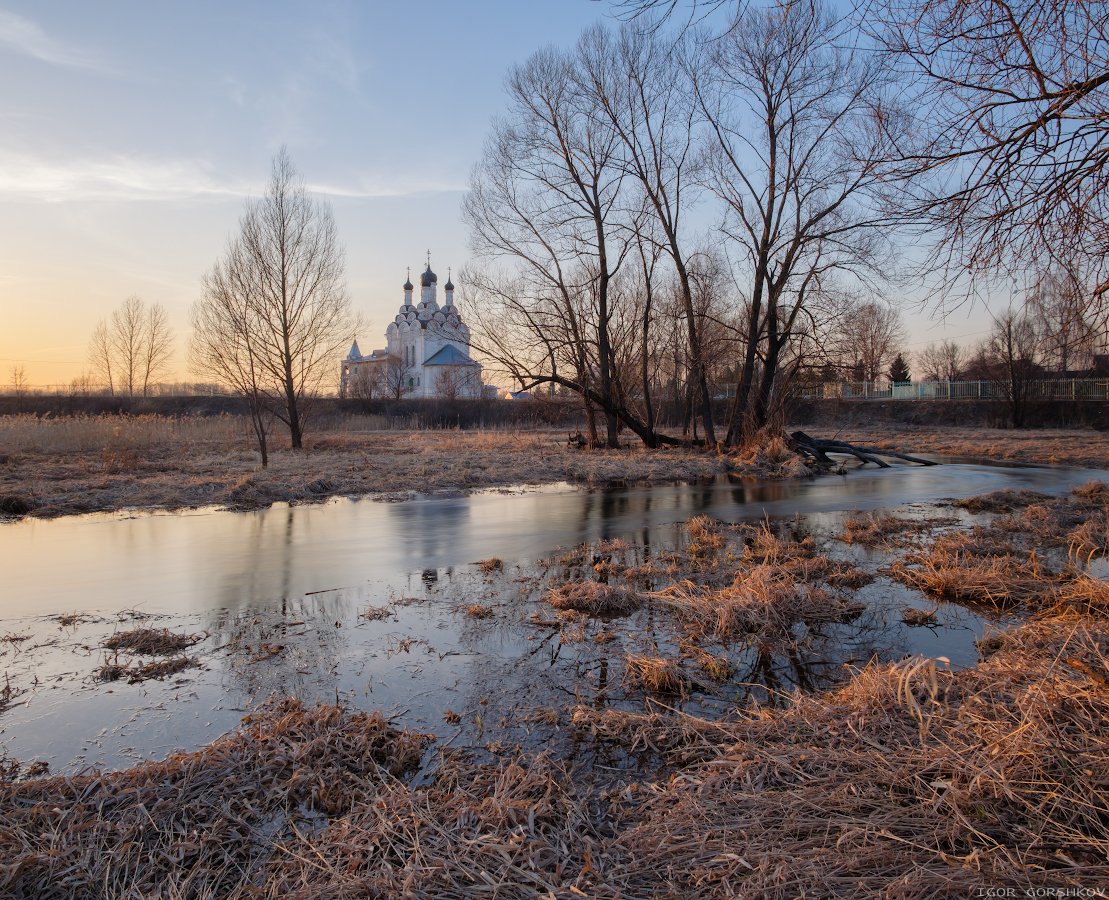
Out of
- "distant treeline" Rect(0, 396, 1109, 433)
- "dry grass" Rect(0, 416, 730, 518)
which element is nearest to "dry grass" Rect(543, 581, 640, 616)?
"dry grass" Rect(0, 416, 730, 518)

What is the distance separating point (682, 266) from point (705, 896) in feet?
77.9

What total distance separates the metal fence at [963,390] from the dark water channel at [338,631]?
30.5m

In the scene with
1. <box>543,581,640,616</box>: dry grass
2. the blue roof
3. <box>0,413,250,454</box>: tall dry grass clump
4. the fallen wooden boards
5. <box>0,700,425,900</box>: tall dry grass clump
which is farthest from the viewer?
the blue roof

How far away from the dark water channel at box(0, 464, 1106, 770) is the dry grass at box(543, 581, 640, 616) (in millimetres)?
187

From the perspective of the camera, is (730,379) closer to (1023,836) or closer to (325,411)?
(325,411)

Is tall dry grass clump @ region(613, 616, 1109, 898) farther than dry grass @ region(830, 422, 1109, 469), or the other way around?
dry grass @ region(830, 422, 1109, 469)

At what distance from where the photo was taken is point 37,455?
21.0 m

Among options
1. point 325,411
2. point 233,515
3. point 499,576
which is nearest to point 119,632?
point 499,576

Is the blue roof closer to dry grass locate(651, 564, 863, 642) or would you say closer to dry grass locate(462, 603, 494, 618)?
dry grass locate(462, 603, 494, 618)

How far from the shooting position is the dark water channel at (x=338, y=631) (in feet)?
15.4

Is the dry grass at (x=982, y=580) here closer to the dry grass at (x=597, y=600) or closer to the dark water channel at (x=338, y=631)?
the dark water channel at (x=338, y=631)

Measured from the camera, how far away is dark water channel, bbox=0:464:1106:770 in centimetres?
471

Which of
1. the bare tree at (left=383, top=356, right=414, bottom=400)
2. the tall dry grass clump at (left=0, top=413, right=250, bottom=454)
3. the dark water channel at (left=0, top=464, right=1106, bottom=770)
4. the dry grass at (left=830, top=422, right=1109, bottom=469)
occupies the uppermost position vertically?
the bare tree at (left=383, top=356, right=414, bottom=400)

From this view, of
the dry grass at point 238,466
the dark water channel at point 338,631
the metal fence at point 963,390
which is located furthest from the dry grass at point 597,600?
Answer: the metal fence at point 963,390
